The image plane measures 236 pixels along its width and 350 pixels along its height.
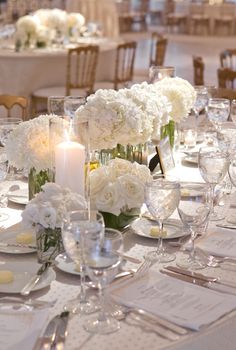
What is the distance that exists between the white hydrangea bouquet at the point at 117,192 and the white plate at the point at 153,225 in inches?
2.1

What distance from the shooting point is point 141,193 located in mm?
1945

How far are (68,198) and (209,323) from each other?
0.48 meters

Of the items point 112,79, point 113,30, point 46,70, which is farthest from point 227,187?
point 113,30

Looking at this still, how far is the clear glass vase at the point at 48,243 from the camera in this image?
178 cm

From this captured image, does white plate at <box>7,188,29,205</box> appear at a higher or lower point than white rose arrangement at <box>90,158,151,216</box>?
lower

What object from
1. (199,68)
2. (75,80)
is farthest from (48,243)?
(75,80)

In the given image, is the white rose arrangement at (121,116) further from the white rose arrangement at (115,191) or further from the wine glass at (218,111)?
the wine glass at (218,111)

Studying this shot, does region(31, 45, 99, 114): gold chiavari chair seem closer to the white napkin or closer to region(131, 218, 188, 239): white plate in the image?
region(131, 218, 188, 239): white plate

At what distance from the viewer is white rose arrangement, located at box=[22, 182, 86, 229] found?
1.74 m

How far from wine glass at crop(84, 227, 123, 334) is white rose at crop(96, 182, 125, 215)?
0.42m

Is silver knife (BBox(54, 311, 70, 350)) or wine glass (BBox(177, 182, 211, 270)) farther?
wine glass (BBox(177, 182, 211, 270))

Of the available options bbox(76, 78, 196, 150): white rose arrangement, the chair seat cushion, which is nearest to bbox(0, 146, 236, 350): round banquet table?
bbox(76, 78, 196, 150): white rose arrangement

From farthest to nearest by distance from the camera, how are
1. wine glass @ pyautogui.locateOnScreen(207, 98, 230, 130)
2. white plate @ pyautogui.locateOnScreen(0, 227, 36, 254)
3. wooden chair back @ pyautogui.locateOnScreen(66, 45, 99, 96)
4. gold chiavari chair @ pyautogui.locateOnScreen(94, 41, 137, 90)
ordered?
1. gold chiavari chair @ pyautogui.locateOnScreen(94, 41, 137, 90)
2. wooden chair back @ pyautogui.locateOnScreen(66, 45, 99, 96)
3. wine glass @ pyautogui.locateOnScreen(207, 98, 230, 130)
4. white plate @ pyautogui.locateOnScreen(0, 227, 36, 254)

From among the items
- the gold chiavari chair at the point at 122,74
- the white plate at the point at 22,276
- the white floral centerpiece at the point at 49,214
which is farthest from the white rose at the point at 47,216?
the gold chiavari chair at the point at 122,74
